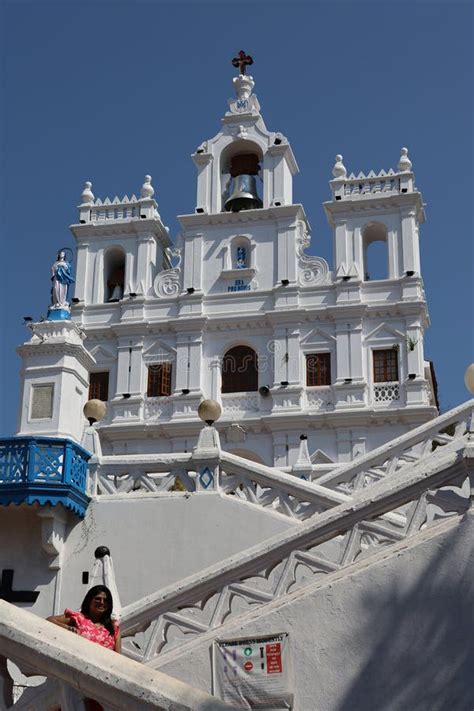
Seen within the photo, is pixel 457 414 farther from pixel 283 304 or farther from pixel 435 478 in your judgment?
pixel 283 304

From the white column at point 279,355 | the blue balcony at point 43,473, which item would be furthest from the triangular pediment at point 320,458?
the blue balcony at point 43,473

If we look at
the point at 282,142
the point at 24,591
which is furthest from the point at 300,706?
the point at 282,142

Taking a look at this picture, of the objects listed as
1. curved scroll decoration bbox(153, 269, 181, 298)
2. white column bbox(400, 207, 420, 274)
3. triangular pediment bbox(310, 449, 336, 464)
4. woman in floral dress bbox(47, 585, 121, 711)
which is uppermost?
white column bbox(400, 207, 420, 274)

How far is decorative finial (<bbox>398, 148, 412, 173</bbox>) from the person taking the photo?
110ft

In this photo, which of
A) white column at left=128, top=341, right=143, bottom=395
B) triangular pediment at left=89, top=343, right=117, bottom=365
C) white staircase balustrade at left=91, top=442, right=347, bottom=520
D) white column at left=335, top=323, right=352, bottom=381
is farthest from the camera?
triangular pediment at left=89, top=343, right=117, bottom=365

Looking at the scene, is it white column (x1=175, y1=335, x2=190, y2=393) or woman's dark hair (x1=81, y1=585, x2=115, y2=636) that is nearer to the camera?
woman's dark hair (x1=81, y1=585, x2=115, y2=636)

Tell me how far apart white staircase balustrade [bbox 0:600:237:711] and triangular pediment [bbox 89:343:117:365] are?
91.7 ft

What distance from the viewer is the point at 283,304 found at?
32531 mm

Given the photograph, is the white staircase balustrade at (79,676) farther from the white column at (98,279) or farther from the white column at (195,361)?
the white column at (98,279)

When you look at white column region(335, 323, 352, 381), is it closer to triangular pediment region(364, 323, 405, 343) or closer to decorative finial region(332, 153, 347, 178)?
triangular pediment region(364, 323, 405, 343)

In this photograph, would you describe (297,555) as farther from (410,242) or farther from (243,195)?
(243,195)

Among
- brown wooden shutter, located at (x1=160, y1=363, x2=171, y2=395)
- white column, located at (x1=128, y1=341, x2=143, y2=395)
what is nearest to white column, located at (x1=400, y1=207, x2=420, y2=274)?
brown wooden shutter, located at (x1=160, y1=363, x2=171, y2=395)

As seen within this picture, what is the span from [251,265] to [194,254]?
A: 208 cm

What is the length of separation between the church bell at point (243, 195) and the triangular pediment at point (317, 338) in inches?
203
